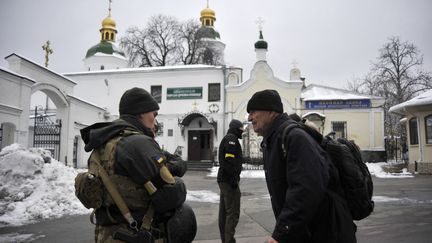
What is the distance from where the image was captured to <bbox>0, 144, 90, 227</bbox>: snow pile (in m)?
7.61

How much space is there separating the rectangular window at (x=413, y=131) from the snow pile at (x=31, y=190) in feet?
58.1

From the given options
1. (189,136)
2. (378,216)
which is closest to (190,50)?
(189,136)

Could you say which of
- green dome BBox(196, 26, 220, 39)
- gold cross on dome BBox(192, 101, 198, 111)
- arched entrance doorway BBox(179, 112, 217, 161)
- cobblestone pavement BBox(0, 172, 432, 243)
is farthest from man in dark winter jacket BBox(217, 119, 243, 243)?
green dome BBox(196, 26, 220, 39)

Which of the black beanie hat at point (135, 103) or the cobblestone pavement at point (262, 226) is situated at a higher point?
the black beanie hat at point (135, 103)

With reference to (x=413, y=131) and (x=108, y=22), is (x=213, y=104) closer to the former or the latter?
(x=413, y=131)

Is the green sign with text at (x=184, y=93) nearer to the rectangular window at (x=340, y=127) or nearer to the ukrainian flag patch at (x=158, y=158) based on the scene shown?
the rectangular window at (x=340, y=127)

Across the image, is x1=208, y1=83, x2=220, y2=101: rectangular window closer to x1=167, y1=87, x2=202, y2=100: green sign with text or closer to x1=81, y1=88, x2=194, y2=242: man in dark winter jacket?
x1=167, y1=87, x2=202, y2=100: green sign with text

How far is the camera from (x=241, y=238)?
233 inches

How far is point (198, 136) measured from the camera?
2808 centimetres

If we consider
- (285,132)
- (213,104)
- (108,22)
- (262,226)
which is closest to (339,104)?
(213,104)

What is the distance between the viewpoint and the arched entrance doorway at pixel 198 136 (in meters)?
27.6

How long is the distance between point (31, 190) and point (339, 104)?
2258 centimetres

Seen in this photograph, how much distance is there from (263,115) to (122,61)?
41540 mm

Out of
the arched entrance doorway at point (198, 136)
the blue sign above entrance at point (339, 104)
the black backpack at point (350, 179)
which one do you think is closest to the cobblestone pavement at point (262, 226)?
the black backpack at point (350, 179)
